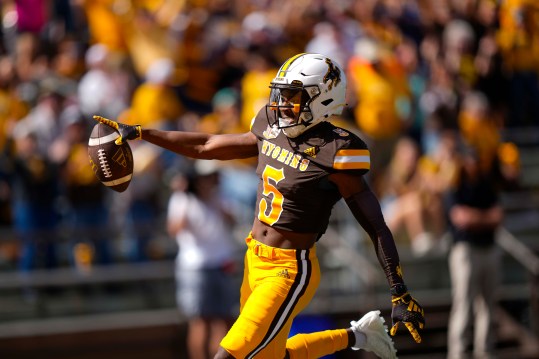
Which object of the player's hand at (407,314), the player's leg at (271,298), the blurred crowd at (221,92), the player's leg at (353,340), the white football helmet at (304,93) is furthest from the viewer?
the blurred crowd at (221,92)

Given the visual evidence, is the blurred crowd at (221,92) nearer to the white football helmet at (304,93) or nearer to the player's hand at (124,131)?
the player's hand at (124,131)

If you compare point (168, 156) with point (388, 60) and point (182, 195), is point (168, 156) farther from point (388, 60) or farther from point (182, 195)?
point (388, 60)

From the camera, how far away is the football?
A: 7059 mm

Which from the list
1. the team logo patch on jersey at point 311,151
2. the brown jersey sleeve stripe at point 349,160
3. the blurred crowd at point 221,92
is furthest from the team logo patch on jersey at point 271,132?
the blurred crowd at point 221,92

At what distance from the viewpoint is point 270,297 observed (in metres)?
6.94

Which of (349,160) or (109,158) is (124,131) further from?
(349,160)

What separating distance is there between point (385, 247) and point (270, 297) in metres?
0.77

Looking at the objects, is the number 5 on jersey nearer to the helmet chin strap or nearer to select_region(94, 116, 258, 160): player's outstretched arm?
the helmet chin strap

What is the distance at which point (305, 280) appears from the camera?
707cm

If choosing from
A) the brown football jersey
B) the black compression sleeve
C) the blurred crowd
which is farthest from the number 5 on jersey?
the blurred crowd

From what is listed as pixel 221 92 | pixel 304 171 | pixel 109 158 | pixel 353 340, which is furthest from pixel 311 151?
pixel 221 92

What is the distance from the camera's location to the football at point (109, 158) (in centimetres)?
706

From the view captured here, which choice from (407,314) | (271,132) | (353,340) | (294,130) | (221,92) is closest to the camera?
(407,314)

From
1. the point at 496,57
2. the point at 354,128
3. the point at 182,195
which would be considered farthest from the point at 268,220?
the point at 496,57
